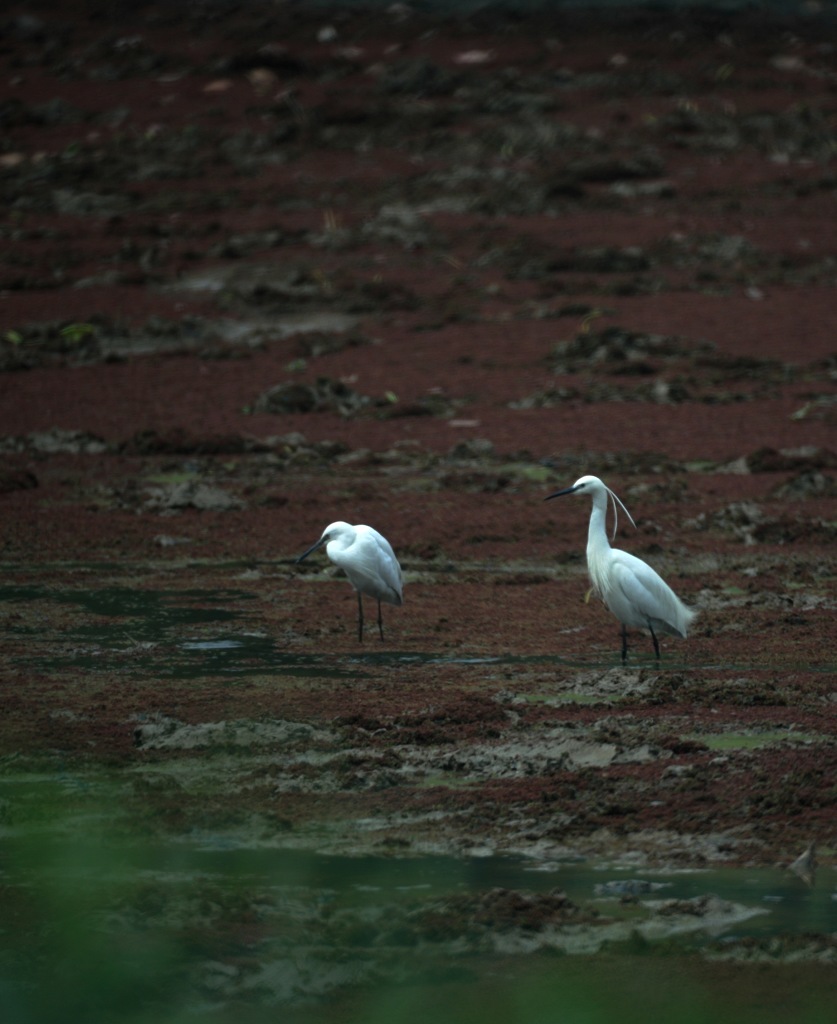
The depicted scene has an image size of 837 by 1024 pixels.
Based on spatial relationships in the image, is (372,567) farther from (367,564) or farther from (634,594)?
(634,594)

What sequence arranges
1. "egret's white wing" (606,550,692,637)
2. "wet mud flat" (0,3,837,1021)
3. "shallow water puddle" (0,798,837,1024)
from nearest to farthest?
"shallow water puddle" (0,798,837,1024) → "wet mud flat" (0,3,837,1021) → "egret's white wing" (606,550,692,637)

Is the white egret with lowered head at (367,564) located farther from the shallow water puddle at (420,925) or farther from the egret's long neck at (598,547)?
the shallow water puddle at (420,925)

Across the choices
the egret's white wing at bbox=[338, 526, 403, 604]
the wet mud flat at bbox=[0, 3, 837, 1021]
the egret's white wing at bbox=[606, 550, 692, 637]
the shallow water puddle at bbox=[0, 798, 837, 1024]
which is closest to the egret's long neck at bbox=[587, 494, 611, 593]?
the egret's white wing at bbox=[606, 550, 692, 637]

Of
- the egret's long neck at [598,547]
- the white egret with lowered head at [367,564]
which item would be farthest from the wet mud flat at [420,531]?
the egret's long neck at [598,547]

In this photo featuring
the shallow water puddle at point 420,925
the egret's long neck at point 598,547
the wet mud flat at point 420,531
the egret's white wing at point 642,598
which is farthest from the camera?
the egret's long neck at point 598,547

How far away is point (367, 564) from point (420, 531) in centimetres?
A: 349

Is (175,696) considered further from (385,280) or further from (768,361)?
(385,280)

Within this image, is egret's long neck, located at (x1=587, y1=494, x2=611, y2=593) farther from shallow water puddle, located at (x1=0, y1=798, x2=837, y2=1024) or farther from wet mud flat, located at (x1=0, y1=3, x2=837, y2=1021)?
shallow water puddle, located at (x1=0, y1=798, x2=837, y2=1024)

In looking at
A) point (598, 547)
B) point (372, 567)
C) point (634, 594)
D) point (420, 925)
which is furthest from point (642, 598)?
point (420, 925)

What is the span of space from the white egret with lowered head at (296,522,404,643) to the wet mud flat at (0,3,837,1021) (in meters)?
0.35

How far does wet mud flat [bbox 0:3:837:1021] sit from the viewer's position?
509cm

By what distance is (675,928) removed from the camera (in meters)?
5.36

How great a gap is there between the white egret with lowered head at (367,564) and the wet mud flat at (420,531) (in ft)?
1.16

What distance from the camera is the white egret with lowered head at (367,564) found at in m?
9.84
